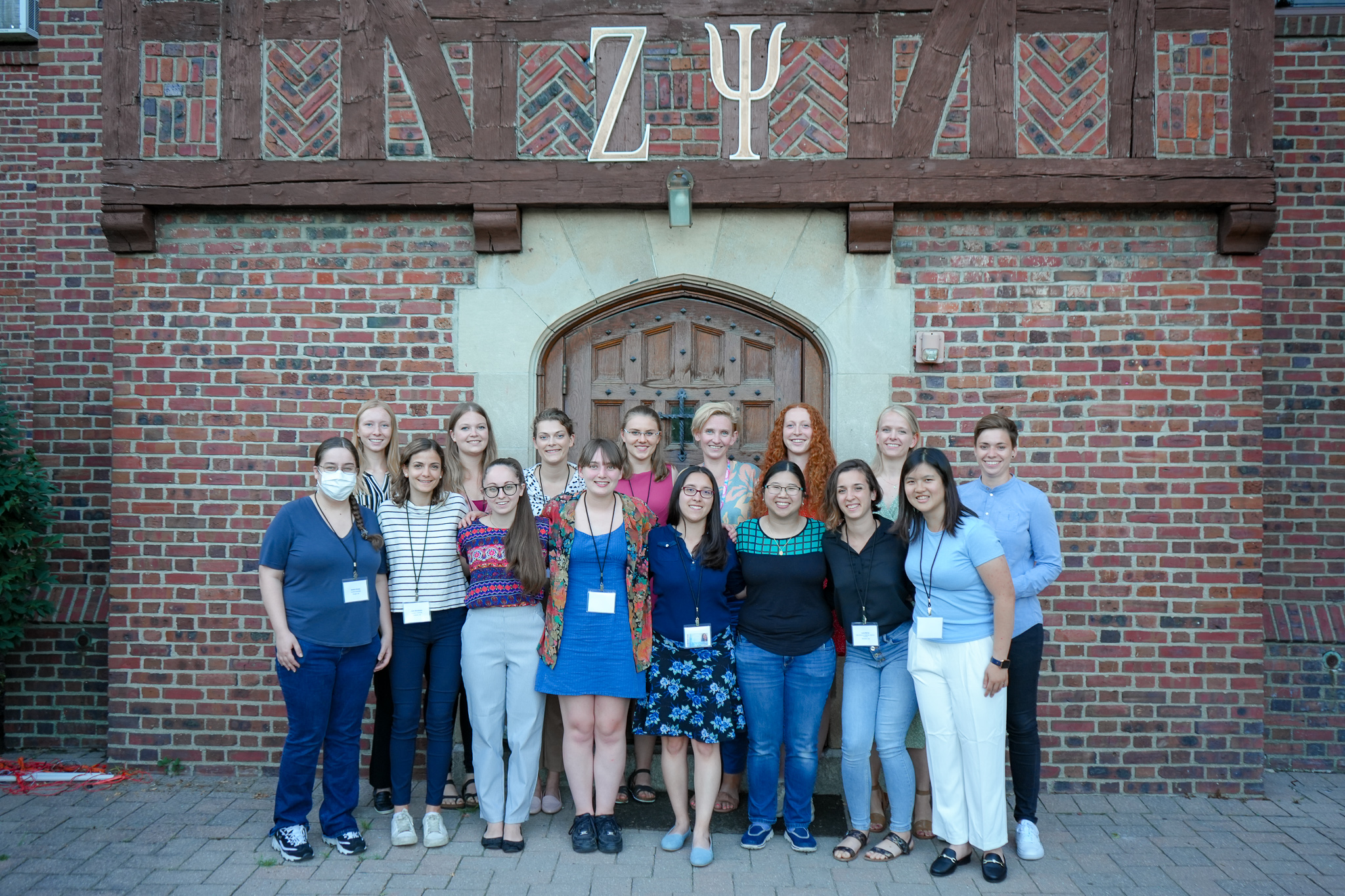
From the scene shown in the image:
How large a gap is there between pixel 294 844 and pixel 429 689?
2.81 feet

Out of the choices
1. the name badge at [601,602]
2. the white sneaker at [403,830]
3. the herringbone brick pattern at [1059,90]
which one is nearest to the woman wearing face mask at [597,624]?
the name badge at [601,602]

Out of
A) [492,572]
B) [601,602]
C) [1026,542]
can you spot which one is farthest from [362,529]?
[1026,542]

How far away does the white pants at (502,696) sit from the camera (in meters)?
4.12

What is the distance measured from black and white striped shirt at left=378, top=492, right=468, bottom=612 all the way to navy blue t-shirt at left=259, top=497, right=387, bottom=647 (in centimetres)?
20

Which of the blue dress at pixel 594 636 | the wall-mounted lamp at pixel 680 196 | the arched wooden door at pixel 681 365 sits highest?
the wall-mounted lamp at pixel 680 196

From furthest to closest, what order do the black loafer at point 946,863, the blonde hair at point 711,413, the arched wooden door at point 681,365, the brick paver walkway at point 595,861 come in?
the arched wooden door at point 681,365, the blonde hair at point 711,413, the black loafer at point 946,863, the brick paver walkway at point 595,861

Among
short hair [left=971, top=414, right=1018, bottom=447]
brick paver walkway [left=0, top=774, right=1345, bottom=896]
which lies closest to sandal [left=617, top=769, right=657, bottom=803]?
brick paver walkway [left=0, top=774, right=1345, bottom=896]

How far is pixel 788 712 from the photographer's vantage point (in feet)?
13.5

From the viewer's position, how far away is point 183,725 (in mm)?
5184

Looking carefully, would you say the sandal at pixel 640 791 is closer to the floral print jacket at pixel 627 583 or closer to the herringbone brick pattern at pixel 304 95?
the floral print jacket at pixel 627 583

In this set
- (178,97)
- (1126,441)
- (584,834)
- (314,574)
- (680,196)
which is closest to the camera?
(314,574)

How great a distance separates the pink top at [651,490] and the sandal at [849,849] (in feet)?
5.54

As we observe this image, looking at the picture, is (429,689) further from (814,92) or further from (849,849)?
(814,92)

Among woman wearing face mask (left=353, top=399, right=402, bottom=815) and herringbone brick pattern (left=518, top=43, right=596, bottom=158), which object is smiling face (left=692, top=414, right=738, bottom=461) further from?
herringbone brick pattern (left=518, top=43, right=596, bottom=158)
